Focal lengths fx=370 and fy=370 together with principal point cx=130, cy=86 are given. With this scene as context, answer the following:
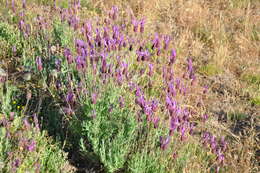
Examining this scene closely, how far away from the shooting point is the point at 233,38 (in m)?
5.69

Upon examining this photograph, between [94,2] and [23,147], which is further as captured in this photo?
[94,2]

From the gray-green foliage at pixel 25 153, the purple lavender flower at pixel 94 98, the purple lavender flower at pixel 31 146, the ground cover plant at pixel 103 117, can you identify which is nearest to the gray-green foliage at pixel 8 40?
the ground cover plant at pixel 103 117

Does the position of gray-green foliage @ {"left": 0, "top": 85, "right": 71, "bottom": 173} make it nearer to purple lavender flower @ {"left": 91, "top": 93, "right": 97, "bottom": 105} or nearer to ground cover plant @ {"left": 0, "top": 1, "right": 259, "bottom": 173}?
ground cover plant @ {"left": 0, "top": 1, "right": 259, "bottom": 173}

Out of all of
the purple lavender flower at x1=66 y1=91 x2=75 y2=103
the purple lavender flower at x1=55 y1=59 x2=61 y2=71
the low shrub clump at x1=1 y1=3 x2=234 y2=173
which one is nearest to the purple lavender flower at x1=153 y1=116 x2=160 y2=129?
the low shrub clump at x1=1 y1=3 x2=234 y2=173

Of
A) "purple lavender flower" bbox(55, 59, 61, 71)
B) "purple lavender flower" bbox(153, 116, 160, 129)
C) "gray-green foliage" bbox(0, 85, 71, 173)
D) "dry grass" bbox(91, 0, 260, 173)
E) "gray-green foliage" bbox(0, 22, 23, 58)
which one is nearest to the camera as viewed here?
"gray-green foliage" bbox(0, 85, 71, 173)

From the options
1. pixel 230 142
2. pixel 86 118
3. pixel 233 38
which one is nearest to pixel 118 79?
pixel 86 118

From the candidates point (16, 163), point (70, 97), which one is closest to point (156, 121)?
point (70, 97)

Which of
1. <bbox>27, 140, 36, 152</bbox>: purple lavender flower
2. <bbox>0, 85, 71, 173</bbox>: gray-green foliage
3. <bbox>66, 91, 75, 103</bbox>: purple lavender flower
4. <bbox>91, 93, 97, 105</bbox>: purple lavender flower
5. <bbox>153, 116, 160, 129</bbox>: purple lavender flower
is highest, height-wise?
<bbox>91, 93, 97, 105</bbox>: purple lavender flower

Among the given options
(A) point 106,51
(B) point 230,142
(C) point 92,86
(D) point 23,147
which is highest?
(A) point 106,51

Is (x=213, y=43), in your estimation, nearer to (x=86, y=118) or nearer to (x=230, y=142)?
(x=230, y=142)

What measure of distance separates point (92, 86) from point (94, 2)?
Answer: 3.18 m

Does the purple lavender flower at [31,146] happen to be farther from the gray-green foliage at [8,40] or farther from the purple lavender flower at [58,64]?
the gray-green foliage at [8,40]

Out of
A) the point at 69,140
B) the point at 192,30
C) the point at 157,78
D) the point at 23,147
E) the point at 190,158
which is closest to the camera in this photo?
the point at 23,147

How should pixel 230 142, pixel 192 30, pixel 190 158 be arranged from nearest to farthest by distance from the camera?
1. pixel 190 158
2. pixel 230 142
3. pixel 192 30
